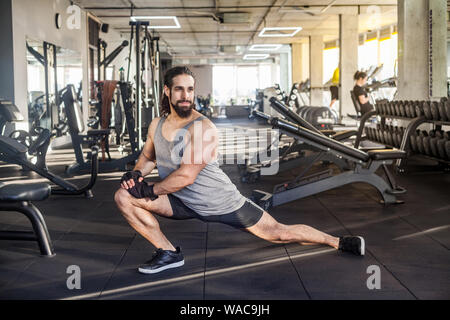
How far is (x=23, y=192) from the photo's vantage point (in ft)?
8.66

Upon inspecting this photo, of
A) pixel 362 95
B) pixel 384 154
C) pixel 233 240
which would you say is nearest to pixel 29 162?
pixel 233 240

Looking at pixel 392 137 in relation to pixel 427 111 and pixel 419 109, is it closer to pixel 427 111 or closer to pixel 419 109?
pixel 419 109

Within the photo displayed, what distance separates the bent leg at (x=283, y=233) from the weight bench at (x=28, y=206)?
1071mm

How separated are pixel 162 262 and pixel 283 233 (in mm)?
A: 591

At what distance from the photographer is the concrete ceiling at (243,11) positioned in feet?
33.6

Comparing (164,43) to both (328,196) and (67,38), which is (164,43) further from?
(328,196)

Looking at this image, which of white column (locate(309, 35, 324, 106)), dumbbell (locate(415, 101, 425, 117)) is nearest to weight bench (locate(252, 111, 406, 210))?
dumbbell (locate(415, 101, 425, 117))

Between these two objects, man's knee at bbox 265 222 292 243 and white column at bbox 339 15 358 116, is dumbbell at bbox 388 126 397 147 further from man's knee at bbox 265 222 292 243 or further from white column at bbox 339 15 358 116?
white column at bbox 339 15 358 116

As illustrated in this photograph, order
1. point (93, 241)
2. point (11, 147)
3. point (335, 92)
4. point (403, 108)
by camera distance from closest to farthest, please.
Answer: point (93, 241)
point (11, 147)
point (403, 108)
point (335, 92)

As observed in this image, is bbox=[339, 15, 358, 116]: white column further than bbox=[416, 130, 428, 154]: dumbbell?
Yes

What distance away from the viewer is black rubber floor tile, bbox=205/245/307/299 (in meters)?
2.17

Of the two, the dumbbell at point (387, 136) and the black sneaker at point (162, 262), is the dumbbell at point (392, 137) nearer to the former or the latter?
the dumbbell at point (387, 136)

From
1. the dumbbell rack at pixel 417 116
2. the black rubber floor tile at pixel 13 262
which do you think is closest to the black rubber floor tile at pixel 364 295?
the black rubber floor tile at pixel 13 262

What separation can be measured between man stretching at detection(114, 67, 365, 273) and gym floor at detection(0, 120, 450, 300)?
0.70ft
